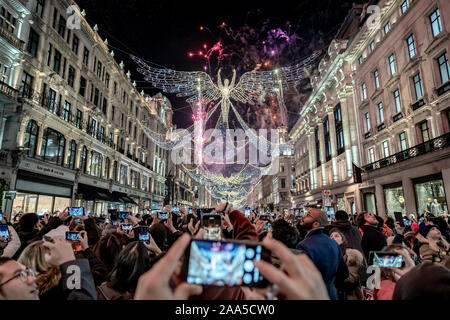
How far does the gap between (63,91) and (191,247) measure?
2516 cm

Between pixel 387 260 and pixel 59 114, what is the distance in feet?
80.3

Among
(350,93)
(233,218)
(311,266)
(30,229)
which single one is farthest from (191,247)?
(350,93)

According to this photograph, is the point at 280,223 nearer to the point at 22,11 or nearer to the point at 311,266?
the point at 311,266

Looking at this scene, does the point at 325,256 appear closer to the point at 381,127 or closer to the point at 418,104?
the point at 418,104

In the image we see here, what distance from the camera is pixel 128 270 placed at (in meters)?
2.35

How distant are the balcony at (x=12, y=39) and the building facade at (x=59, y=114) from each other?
6cm

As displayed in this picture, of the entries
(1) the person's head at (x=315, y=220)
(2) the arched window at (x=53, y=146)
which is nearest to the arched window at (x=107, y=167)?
(2) the arched window at (x=53, y=146)

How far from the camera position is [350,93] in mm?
30703

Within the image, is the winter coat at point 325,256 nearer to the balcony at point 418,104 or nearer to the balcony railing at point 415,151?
the balcony railing at point 415,151

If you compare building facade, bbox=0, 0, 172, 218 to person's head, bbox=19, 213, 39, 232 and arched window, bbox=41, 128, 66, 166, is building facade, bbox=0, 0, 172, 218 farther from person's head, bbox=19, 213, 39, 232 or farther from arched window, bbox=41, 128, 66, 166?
person's head, bbox=19, 213, 39, 232

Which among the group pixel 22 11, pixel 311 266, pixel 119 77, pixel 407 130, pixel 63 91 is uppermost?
pixel 119 77

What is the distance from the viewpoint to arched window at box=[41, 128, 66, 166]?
19.2 meters

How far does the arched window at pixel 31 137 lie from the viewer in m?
17.3
